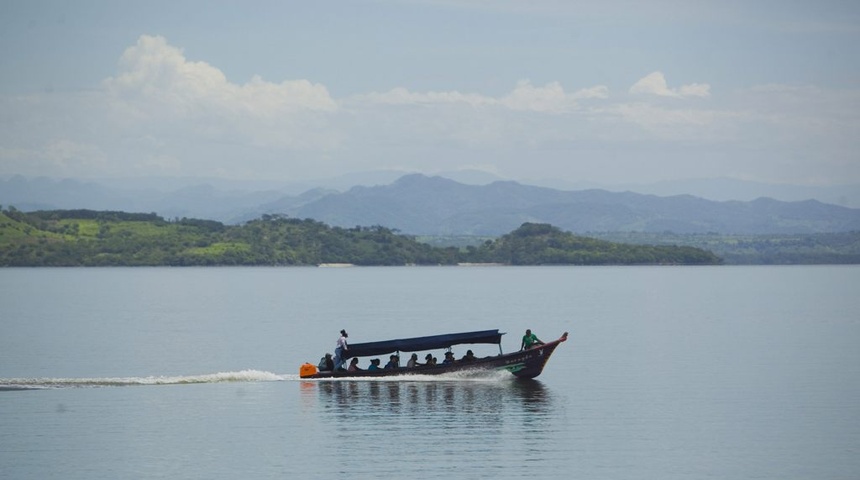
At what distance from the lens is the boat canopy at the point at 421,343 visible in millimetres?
55812

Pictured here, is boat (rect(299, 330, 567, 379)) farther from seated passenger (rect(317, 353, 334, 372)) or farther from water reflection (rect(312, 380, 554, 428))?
water reflection (rect(312, 380, 554, 428))

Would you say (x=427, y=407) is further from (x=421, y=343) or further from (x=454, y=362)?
(x=454, y=362)

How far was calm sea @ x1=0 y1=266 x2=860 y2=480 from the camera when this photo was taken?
128ft

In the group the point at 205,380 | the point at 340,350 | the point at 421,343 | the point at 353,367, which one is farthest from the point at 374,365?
the point at 205,380

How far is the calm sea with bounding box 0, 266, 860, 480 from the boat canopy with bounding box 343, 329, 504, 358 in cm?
177

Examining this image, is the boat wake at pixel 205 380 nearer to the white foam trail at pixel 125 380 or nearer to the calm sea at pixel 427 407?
the white foam trail at pixel 125 380

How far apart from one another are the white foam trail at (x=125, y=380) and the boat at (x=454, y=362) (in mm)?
2569

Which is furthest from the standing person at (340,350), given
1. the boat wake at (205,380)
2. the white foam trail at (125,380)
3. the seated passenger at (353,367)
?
the white foam trail at (125,380)

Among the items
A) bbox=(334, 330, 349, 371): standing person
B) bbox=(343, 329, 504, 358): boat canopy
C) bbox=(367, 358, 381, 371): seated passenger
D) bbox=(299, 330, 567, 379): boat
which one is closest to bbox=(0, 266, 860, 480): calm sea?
bbox=(299, 330, 567, 379): boat

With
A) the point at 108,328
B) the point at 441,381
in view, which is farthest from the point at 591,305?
the point at 441,381

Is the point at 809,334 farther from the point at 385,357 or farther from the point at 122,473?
the point at 122,473

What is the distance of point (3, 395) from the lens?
53438 millimetres

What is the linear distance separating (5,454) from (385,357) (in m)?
37.5

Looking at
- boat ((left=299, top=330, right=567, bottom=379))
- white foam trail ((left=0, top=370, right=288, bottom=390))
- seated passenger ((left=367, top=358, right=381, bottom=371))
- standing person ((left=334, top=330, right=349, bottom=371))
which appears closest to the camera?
white foam trail ((left=0, top=370, right=288, bottom=390))
